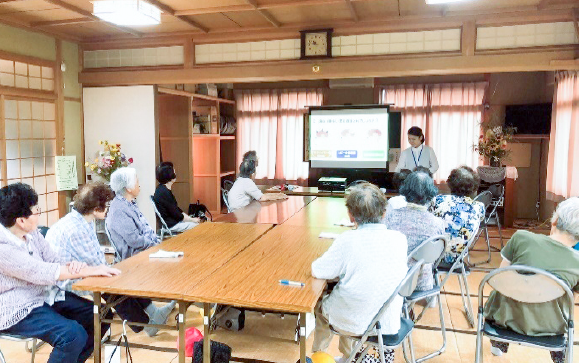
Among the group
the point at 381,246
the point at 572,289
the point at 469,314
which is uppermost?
the point at 381,246

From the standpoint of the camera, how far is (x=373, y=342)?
6.97ft

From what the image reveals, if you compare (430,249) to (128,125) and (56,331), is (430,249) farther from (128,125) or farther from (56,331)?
(128,125)

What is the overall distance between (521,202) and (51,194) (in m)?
6.97

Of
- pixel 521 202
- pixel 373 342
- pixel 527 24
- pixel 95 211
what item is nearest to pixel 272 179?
pixel 521 202

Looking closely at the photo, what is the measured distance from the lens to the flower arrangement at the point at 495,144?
22.0ft

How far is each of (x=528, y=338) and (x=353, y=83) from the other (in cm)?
599

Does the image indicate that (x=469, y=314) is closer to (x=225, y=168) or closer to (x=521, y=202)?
(x=521, y=202)

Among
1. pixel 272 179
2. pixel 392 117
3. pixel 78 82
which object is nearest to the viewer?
pixel 78 82

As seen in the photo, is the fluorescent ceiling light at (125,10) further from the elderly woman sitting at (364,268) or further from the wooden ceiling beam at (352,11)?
the elderly woman sitting at (364,268)

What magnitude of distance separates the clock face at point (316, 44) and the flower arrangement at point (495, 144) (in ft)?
10.4

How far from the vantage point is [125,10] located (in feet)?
12.7

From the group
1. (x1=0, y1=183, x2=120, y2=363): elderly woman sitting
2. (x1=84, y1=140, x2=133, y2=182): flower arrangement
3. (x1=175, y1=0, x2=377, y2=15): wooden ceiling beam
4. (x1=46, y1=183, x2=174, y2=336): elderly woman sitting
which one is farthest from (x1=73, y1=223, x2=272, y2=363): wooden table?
(x1=84, y1=140, x2=133, y2=182): flower arrangement

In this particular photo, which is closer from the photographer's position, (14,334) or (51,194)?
(14,334)

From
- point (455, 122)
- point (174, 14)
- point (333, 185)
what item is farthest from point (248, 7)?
point (455, 122)
